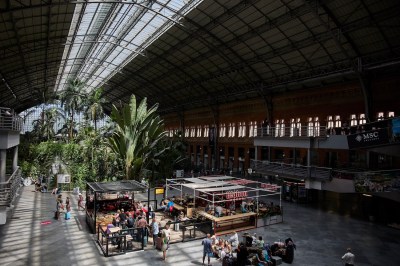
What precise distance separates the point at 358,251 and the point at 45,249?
14973mm

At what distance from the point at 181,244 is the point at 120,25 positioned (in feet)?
84.9

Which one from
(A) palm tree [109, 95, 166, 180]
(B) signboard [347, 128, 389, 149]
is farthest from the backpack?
(B) signboard [347, 128, 389, 149]

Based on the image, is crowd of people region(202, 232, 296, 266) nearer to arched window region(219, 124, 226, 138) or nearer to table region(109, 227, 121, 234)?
table region(109, 227, 121, 234)

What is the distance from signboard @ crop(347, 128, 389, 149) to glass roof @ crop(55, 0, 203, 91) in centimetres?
1681

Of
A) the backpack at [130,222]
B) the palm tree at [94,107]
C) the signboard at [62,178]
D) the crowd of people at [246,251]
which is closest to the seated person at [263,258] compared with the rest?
the crowd of people at [246,251]

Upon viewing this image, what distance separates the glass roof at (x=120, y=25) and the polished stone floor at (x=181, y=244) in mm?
16523

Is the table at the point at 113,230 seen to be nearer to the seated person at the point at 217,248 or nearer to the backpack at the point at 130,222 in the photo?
the backpack at the point at 130,222

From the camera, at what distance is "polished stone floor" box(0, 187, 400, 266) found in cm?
1363

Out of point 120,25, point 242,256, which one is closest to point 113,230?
point 242,256

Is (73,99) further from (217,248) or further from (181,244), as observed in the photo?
(217,248)

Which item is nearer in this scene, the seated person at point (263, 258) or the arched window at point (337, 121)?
the seated person at point (263, 258)

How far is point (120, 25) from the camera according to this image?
3359 centimetres

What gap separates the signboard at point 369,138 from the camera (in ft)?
54.3

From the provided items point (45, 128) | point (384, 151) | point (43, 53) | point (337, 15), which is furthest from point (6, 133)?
point (45, 128)
